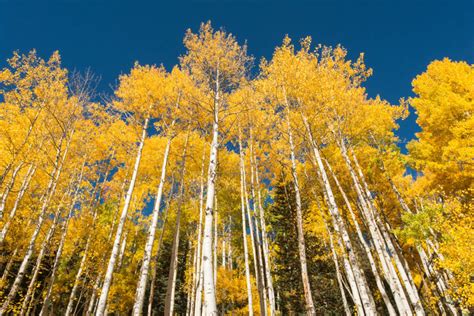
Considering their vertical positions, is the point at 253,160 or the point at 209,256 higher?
the point at 253,160

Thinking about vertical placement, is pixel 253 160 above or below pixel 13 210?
above

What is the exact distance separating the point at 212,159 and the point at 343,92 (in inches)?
274

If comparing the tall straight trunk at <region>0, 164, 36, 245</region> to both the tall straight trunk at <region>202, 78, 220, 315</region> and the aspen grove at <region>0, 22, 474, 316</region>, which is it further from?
the tall straight trunk at <region>202, 78, 220, 315</region>

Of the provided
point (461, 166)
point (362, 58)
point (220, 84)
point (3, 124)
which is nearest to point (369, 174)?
point (461, 166)

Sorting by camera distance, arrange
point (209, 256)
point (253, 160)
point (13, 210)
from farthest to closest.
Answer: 1. point (253, 160)
2. point (13, 210)
3. point (209, 256)

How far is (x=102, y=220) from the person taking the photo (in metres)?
17.0

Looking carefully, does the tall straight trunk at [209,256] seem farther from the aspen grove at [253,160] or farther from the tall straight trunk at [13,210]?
the tall straight trunk at [13,210]

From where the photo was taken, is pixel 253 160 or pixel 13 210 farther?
pixel 253 160

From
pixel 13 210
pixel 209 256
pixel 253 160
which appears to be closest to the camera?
pixel 209 256

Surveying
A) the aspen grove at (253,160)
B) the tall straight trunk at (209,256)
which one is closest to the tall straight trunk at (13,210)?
the aspen grove at (253,160)

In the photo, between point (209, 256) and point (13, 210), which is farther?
point (13, 210)

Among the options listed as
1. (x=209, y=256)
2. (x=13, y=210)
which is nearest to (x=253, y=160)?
(x=209, y=256)

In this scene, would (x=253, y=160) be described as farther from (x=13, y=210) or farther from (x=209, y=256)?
(x=13, y=210)

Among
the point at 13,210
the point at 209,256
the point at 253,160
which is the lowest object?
the point at 209,256
